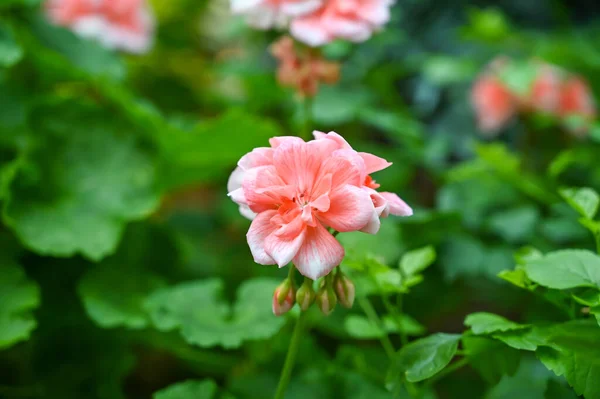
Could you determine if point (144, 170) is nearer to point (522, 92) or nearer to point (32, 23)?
point (32, 23)

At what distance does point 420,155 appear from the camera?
1.27 metres

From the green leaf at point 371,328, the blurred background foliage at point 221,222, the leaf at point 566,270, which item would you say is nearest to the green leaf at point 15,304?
the blurred background foliage at point 221,222

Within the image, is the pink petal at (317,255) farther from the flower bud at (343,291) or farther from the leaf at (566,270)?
the leaf at (566,270)

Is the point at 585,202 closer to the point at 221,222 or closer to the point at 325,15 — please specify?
the point at 325,15

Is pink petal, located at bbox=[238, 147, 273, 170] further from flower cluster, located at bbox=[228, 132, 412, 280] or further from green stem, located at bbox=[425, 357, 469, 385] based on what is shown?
green stem, located at bbox=[425, 357, 469, 385]

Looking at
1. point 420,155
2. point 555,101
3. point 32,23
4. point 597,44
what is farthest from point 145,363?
point 597,44

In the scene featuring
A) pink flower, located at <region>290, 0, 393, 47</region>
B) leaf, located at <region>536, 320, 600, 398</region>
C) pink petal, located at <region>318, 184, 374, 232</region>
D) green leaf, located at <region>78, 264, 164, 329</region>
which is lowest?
green leaf, located at <region>78, 264, 164, 329</region>

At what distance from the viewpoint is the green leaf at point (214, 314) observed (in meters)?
0.82

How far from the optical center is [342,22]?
0.92 metres

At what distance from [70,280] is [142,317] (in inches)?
9.7

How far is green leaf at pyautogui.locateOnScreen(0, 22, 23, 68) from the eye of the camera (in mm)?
1083

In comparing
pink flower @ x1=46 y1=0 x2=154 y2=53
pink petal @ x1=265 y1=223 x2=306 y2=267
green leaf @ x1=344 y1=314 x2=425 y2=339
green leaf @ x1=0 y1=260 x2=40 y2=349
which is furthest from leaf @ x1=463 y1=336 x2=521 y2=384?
pink flower @ x1=46 y1=0 x2=154 y2=53

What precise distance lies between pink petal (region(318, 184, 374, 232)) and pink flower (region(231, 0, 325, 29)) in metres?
0.47

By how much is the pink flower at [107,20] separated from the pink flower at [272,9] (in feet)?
2.20
